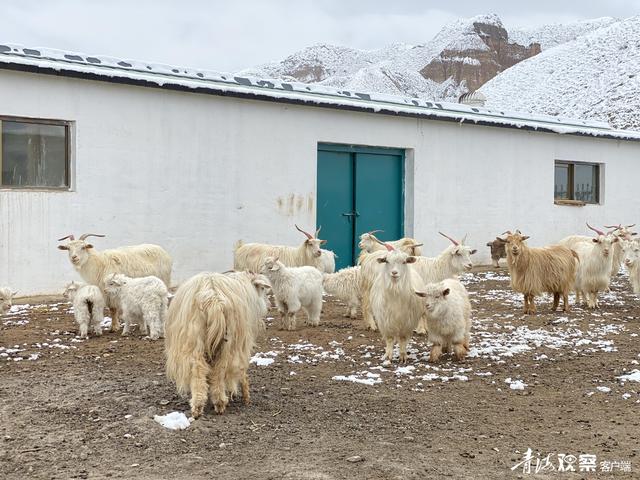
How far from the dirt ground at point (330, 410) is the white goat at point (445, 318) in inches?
6.7

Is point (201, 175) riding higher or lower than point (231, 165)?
lower

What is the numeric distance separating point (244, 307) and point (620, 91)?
4671 cm

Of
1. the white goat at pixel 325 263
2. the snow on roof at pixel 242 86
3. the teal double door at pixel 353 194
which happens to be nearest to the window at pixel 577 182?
the snow on roof at pixel 242 86

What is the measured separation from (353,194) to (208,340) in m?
9.77

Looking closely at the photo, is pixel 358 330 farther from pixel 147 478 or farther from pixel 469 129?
pixel 469 129

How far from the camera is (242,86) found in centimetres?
1338

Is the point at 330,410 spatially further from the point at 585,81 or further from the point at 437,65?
the point at 437,65

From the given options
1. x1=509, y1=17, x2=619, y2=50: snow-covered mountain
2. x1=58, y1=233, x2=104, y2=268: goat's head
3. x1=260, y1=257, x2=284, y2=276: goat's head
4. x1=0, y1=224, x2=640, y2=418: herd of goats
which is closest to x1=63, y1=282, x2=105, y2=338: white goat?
x1=0, y1=224, x2=640, y2=418: herd of goats

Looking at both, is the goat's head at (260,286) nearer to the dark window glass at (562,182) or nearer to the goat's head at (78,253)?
the goat's head at (78,253)

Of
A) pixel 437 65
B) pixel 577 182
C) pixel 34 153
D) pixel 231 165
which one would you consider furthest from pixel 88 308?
pixel 437 65

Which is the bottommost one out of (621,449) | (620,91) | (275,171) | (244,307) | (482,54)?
(621,449)

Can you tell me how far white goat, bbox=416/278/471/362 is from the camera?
6875mm

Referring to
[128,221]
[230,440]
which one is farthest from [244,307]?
[128,221]

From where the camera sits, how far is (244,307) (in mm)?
5227
